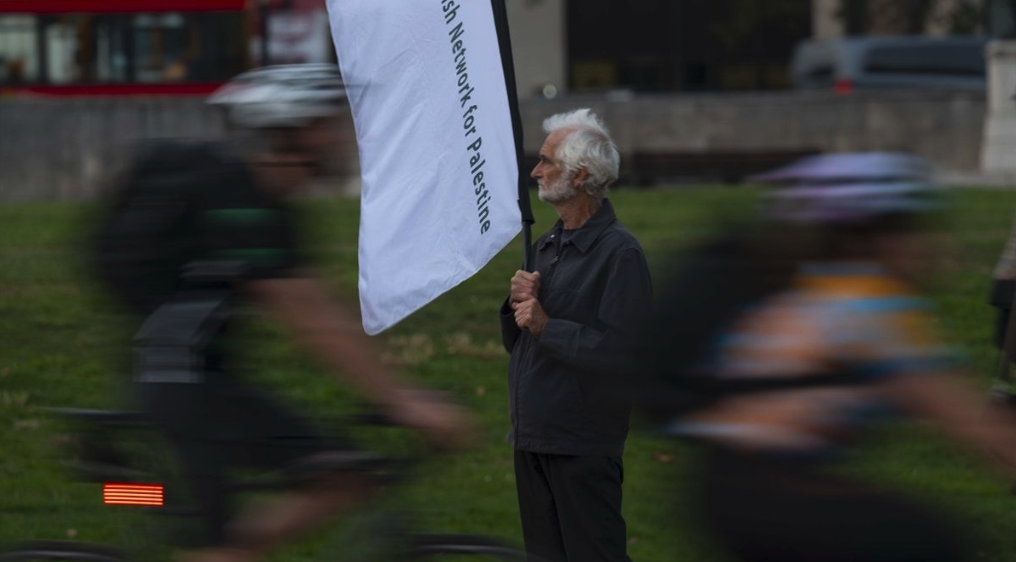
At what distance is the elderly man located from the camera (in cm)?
443

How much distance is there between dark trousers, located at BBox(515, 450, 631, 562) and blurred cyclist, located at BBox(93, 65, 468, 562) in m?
0.67

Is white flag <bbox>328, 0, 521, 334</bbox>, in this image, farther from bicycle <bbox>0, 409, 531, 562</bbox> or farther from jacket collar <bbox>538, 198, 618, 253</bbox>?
bicycle <bbox>0, 409, 531, 562</bbox>

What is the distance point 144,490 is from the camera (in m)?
3.87

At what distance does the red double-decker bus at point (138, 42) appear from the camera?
992 inches

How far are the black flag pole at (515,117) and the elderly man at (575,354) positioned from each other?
0.30 feet

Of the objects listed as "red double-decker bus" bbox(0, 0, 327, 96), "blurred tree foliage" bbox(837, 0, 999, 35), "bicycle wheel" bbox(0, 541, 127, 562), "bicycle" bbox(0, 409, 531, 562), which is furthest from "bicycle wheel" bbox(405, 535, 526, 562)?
"blurred tree foliage" bbox(837, 0, 999, 35)

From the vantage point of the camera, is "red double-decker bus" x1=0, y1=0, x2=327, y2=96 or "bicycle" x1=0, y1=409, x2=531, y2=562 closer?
"bicycle" x1=0, y1=409, x2=531, y2=562

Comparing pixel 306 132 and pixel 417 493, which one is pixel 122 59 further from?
pixel 306 132

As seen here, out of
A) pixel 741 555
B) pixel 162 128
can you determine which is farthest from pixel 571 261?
pixel 162 128

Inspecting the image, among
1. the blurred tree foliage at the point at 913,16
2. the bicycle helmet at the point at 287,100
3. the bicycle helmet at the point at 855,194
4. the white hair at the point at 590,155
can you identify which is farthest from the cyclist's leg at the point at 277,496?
the blurred tree foliage at the point at 913,16

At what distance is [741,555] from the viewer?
301 centimetres

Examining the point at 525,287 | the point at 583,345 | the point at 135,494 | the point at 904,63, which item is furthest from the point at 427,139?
the point at 904,63

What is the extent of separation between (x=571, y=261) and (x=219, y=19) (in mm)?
21485

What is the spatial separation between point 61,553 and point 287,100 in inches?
47.1
